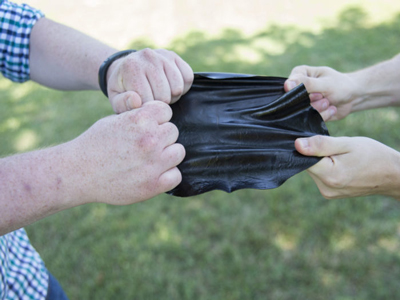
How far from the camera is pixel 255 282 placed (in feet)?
8.12

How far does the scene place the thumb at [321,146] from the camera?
1.38 m

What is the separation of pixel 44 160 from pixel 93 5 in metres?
7.97

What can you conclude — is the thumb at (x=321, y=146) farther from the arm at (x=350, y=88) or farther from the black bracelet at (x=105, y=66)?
the black bracelet at (x=105, y=66)

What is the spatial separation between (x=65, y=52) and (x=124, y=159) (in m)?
0.81

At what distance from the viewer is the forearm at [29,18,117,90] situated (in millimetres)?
1611

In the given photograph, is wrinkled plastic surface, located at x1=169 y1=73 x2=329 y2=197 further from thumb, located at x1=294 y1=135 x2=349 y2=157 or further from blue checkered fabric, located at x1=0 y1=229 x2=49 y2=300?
blue checkered fabric, located at x1=0 y1=229 x2=49 y2=300

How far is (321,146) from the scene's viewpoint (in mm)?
1375

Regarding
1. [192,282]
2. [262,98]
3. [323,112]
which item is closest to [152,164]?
[262,98]

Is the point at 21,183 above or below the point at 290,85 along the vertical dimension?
below

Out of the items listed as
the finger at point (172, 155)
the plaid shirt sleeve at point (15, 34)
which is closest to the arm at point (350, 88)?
the finger at point (172, 155)

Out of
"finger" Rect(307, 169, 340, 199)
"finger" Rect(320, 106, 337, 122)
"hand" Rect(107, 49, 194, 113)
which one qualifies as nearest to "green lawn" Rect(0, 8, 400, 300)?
"finger" Rect(307, 169, 340, 199)

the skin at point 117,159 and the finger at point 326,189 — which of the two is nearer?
the skin at point 117,159

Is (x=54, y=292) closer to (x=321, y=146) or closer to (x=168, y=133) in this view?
(x=168, y=133)

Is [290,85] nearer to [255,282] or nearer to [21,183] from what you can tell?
[21,183]
